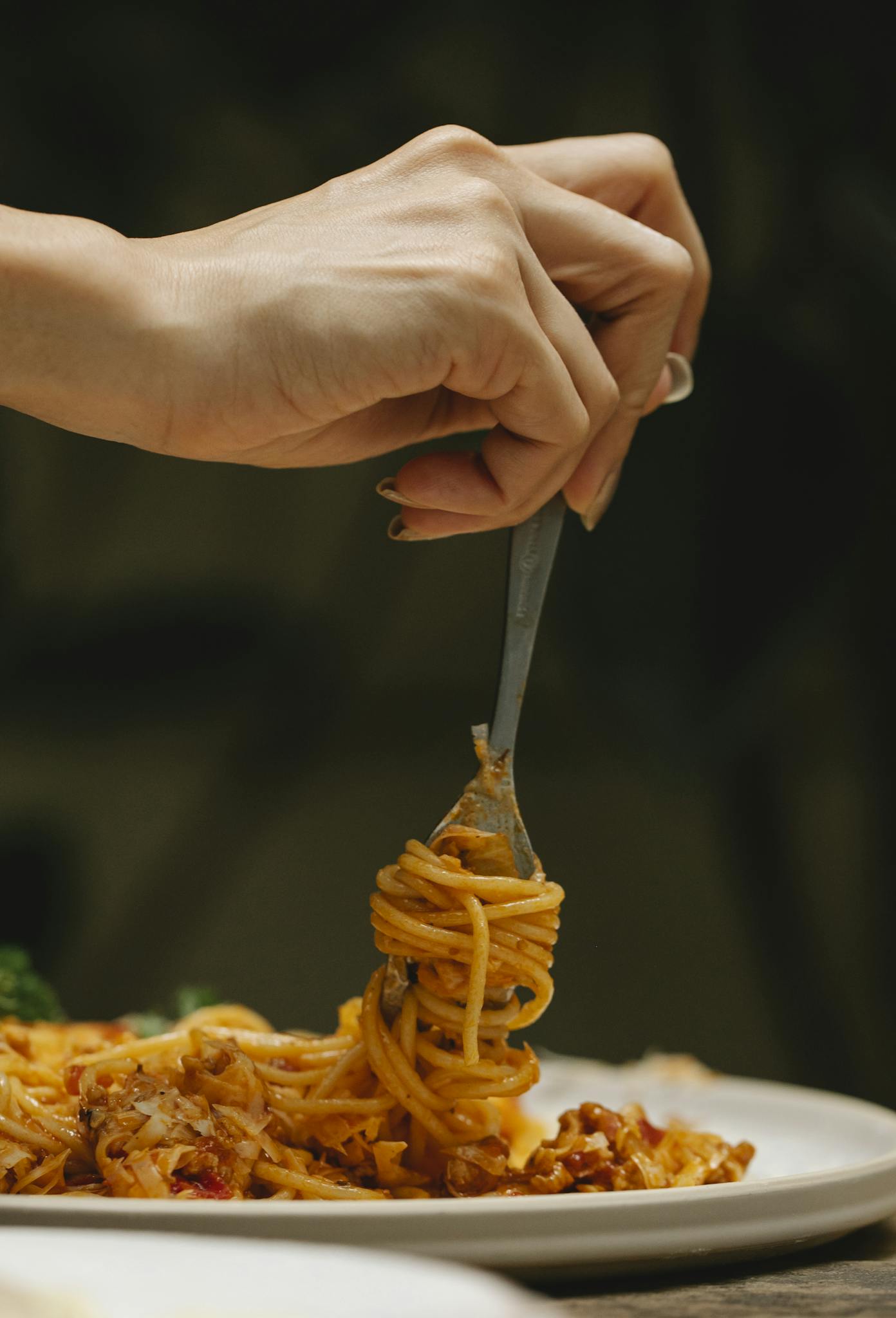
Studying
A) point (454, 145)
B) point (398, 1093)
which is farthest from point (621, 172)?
point (398, 1093)

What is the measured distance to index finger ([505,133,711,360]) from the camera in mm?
1373

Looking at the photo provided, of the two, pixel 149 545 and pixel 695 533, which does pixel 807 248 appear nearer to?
pixel 695 533

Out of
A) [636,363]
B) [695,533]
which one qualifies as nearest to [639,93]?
[695,533]

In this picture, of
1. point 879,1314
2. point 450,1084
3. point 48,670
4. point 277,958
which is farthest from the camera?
point 277,958

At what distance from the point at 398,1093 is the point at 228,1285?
2.21 ft

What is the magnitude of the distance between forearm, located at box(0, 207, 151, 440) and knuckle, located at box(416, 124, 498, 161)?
29cm

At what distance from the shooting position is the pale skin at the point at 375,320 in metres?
0.96

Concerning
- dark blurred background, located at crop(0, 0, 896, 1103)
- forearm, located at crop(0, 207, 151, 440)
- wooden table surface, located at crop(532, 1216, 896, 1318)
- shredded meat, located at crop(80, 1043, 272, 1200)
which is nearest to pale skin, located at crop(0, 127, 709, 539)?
forearm, located at crop(0, 207, 151, 440)

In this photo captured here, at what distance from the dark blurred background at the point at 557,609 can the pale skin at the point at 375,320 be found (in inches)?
90.4

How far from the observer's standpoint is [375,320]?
3.31 ft

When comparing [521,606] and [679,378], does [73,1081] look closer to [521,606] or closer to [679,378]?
[521,606]

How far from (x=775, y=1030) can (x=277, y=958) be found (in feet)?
4.68

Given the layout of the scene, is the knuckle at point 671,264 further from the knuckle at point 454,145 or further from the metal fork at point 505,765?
the metal fork at point 505,765

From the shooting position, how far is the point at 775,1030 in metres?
3.52
